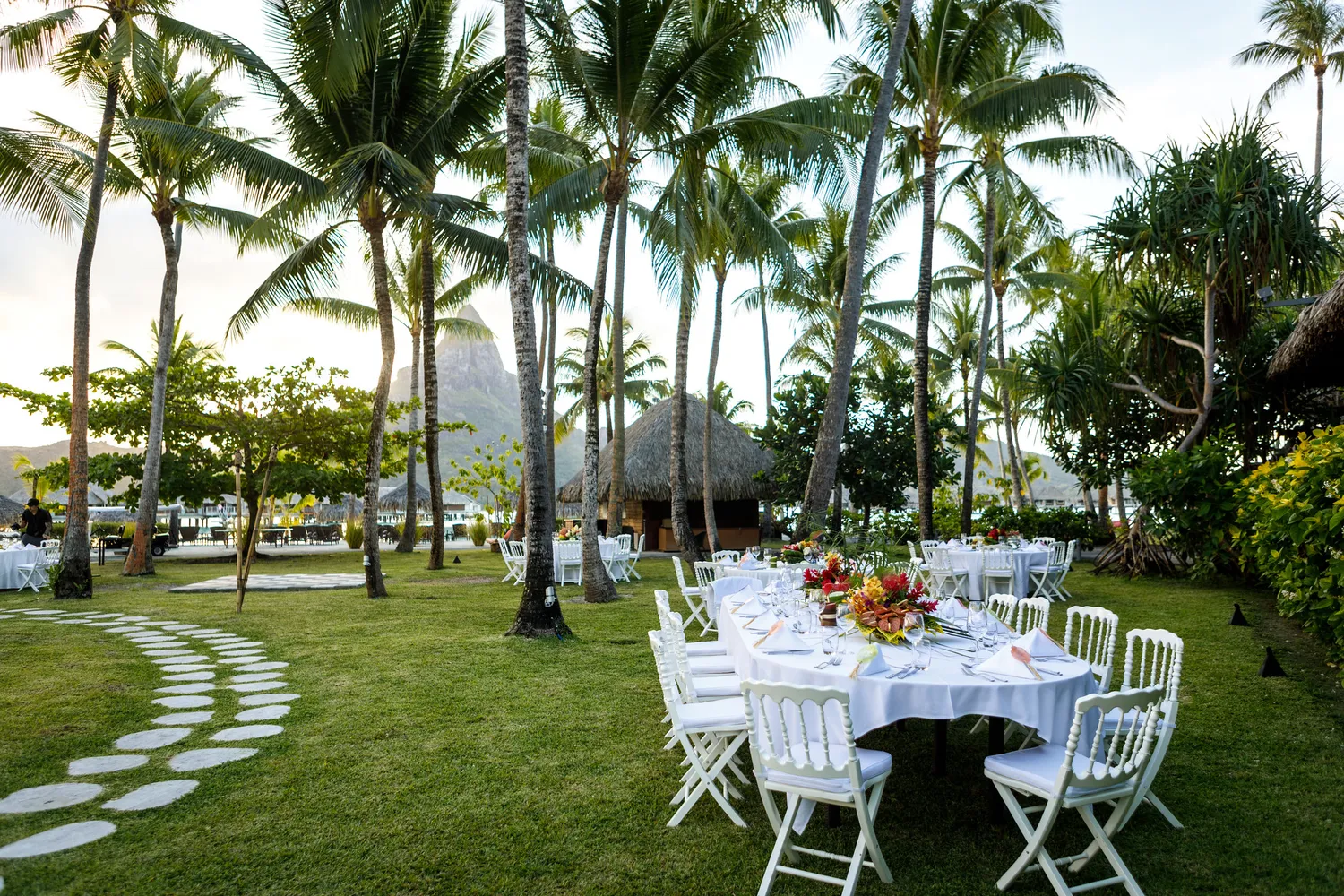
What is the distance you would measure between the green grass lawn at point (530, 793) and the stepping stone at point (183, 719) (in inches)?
4.7

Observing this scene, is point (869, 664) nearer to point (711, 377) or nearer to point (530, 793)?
point (530, 793)

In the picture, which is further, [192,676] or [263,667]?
[263,667]

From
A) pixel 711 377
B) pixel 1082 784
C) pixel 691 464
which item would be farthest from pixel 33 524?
pixel 1082 784

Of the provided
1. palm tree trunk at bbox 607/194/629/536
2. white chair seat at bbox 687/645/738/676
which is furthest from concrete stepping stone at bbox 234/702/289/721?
palm tree trunk at bbox 607/194/629/536

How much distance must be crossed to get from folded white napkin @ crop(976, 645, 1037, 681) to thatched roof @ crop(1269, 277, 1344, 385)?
18.3ft

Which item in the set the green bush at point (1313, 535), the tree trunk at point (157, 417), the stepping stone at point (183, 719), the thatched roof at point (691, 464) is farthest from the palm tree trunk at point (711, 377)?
the stepping stone at point (183, 719)

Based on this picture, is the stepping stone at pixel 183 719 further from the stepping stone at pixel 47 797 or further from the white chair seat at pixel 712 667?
the white chair seat at pixel 712 667

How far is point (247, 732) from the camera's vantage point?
4.90m

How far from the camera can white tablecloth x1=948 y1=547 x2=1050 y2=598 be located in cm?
1077

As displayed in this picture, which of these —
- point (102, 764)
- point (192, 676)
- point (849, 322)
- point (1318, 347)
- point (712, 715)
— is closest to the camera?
point (712, 715)

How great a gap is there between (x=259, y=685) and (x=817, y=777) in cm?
480

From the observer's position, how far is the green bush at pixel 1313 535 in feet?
16.2

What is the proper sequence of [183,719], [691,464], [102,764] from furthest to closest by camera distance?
[691,464] < [183,719] < [102,764]

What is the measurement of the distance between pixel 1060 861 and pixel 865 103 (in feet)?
44.7
